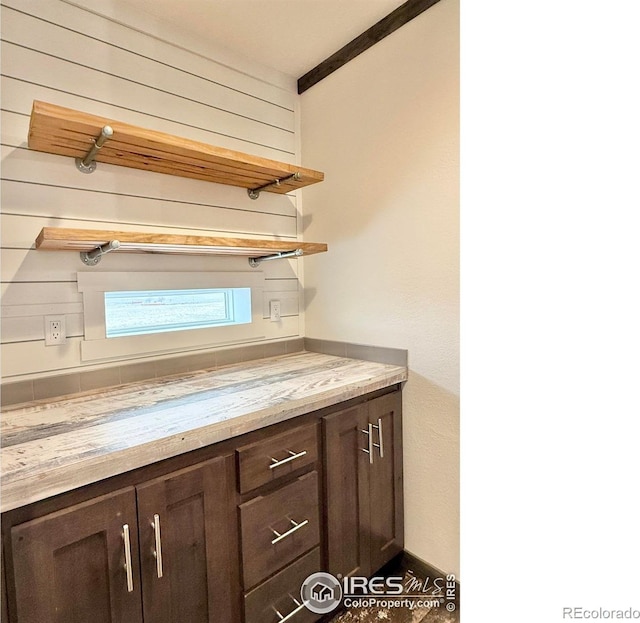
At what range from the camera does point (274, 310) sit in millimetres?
2166

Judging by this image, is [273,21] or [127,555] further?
[273,21]

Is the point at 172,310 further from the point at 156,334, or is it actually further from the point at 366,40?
the point at 366,40

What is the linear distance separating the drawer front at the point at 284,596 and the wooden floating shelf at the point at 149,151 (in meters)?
1.53

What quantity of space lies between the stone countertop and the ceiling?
1546 mm

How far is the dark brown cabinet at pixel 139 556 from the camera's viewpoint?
0.90 m

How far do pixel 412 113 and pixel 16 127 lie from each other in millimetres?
1515

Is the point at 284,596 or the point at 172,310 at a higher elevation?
the point at 172,310

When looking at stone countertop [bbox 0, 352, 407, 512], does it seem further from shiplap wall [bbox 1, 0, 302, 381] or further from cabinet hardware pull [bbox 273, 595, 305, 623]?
cabinet hardware pull [bbox 273, 595, 305, 623]

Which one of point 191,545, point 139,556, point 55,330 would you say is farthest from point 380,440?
point 55,330

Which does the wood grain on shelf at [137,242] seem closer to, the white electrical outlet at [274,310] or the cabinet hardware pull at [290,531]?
the white electrical outlet at [274,310]

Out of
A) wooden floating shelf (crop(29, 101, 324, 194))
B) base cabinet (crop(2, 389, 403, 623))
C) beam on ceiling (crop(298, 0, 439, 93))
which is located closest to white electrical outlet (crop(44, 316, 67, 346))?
wooden floating shelf (crop(29, 101, 324, 194))

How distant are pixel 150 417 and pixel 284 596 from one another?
2.56ft
